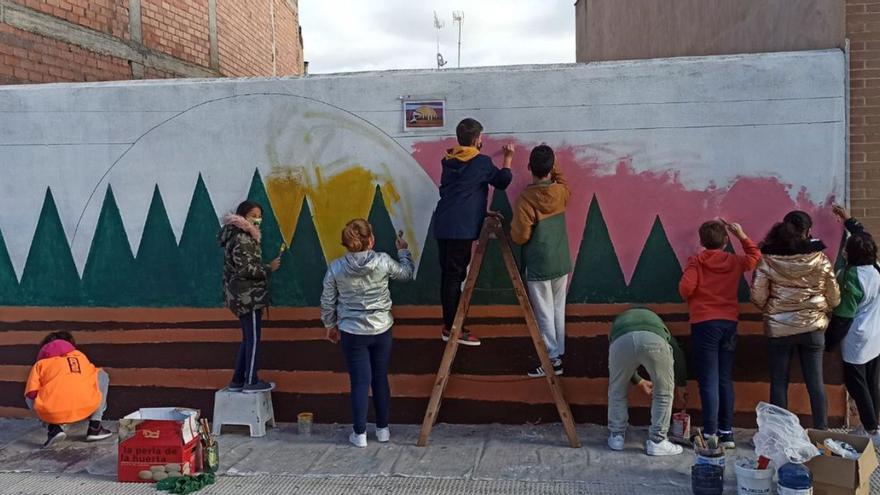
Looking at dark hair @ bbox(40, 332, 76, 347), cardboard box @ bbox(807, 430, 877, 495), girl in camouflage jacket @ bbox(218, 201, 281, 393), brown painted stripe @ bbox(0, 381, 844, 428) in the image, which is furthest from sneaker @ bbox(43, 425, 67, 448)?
cardboard box @ bbox(807, 430, 877, 495)

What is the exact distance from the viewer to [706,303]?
5.21 metres

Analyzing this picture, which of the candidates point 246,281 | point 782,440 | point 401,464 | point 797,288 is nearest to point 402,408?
point 401,464

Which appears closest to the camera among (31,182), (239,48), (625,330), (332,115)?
(625,330)

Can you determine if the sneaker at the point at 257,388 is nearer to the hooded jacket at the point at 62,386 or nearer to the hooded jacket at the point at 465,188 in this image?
the hooded jacket at the point at 62,386

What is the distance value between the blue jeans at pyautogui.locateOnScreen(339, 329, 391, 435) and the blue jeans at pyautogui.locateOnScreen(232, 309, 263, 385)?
747 mm

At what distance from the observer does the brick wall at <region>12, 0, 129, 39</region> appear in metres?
7.57

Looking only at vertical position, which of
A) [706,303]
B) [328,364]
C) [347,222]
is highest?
[347,222]

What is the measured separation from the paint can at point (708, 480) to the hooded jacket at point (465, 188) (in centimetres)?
211

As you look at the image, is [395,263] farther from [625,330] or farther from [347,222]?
[625,330]

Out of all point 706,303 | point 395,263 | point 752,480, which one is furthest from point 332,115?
point 752,480

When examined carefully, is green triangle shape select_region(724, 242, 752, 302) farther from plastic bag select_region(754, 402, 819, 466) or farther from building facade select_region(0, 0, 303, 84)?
building facade select_region(0, 0, 303, 84)

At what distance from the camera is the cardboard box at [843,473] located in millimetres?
4188

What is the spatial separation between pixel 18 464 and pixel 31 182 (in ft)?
7.36

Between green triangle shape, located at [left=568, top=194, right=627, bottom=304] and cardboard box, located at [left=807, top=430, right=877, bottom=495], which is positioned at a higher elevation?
green triangle shape, located at [left=568, top=194, right=627, bottom=304]
